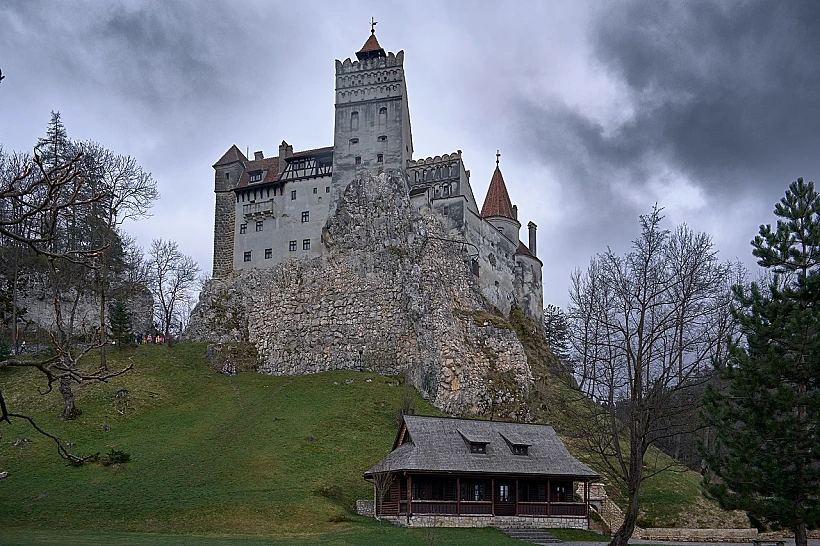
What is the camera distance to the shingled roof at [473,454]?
34094 mm

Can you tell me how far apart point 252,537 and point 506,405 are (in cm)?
2914

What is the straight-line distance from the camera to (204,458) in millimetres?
39094

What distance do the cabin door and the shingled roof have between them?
1287mm

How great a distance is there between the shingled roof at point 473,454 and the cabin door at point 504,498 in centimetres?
129

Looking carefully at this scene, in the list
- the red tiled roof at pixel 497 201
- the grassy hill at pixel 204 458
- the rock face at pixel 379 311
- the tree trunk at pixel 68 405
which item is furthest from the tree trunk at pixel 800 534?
the red tiled roof at pixel 497 201

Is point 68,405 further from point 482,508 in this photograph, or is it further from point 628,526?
point 628,526

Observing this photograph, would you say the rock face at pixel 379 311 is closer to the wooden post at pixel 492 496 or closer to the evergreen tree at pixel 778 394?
the wooden post at pixel 492 496

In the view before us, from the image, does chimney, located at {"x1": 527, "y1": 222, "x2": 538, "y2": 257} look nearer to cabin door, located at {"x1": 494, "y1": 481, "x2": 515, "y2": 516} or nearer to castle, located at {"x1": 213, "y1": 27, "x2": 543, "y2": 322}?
castle, located at {"x1": 213, "y1": 27, "x2": 543, "y2": 322}

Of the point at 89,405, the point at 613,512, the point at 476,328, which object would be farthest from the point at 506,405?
the point at 89,405

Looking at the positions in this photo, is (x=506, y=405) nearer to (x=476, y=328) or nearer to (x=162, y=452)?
(x=476, y=328)

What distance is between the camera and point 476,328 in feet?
190

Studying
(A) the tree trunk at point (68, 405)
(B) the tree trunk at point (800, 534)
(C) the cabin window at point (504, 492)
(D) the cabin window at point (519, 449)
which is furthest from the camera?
(A) the tree trunk at point (68, 405)

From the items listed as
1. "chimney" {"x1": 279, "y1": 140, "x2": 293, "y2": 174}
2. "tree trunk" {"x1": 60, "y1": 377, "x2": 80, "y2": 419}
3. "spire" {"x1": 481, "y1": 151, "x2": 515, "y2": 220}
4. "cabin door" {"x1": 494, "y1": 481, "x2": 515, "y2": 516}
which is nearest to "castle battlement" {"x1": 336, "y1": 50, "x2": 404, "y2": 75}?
"chimney" {"x1": 279, "y1": 140, "x2": 293, "y2": 174}

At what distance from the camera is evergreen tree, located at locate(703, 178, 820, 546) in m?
25.2
